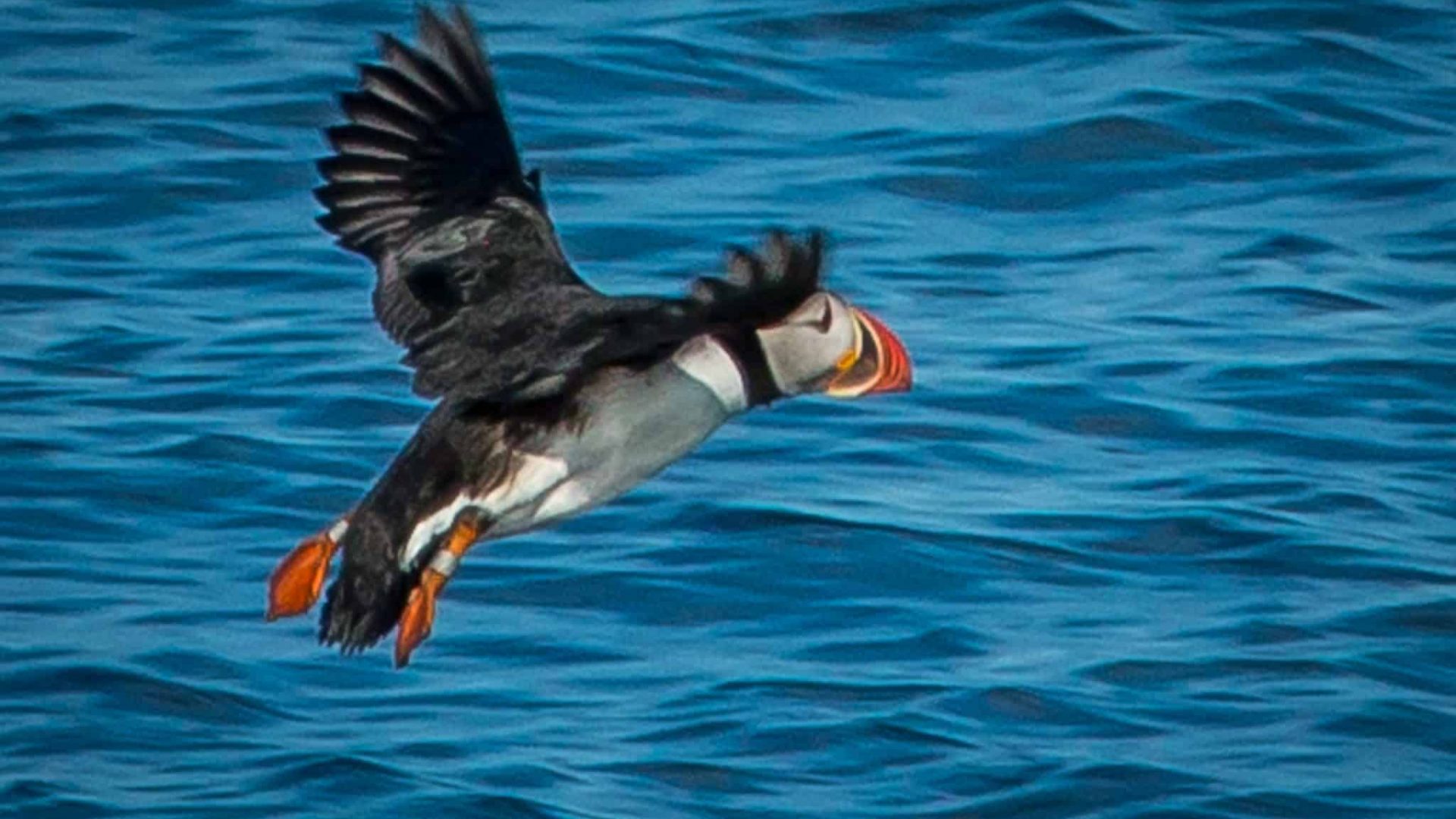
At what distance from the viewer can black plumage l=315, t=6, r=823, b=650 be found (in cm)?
638

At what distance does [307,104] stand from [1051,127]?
2796 millimetres

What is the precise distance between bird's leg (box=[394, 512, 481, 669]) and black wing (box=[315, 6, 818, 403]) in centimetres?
25

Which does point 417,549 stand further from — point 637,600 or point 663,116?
point 663,116

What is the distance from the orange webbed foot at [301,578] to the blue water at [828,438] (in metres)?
1.44

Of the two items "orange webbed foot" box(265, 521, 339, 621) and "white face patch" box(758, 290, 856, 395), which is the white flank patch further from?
"white face patch" box(758, 290, 856, 395)

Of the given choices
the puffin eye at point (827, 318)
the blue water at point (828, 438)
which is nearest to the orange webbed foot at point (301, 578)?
the puffin eye at point (827, 318)

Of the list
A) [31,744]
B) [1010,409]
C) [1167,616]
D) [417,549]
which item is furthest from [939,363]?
[417,549]

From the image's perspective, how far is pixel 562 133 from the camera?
42.4ft

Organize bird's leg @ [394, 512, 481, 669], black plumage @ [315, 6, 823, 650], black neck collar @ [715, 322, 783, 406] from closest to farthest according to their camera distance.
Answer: black plumage @ [315, 6, 823, 650]
black neck collar @ [715, 322, 783, 406]
bird's leg @ [394, 512, 481, 669]

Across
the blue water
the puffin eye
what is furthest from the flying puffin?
the blue water

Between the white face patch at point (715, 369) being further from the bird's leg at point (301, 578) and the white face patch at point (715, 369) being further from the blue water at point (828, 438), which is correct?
the blue water at point (828, 438)

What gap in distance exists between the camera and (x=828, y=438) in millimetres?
10398

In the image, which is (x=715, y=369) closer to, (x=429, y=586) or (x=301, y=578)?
(x=429, y=586)

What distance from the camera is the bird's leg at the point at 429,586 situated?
670 cm
